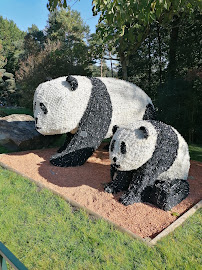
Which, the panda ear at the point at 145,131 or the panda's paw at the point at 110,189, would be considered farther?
the panda's paw at the point at 110,189

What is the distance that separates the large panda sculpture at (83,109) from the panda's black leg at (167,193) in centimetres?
165

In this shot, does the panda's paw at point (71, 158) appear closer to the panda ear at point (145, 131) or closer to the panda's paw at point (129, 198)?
the panda's paw at point (129, 198)

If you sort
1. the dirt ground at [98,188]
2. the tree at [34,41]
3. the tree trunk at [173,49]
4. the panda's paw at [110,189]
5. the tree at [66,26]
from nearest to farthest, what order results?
1. the dirt ground at [98,188]
2. the panda's paw at [110,189]
3. the tree trunk at [173,49]
4. the tree at [34,41]
5. the tree at [66,26]

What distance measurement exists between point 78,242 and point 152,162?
1506mm

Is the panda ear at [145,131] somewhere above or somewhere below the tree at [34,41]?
below

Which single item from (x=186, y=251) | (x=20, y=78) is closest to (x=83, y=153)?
(x=186, y=251)

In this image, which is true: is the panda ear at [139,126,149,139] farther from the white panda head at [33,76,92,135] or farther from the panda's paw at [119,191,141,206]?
the white panda head at [33,76,92,135]

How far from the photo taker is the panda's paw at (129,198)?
3.54 metres

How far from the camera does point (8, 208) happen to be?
11.2 feet

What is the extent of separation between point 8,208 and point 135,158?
6.48 ft

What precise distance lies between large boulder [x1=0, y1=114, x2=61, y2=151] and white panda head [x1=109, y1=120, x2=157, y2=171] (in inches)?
143

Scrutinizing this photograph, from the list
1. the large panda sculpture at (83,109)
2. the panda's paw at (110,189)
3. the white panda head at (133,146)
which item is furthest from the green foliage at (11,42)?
the white panda head at (133,146)

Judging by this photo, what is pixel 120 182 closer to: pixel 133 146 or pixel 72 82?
pixel 133 146

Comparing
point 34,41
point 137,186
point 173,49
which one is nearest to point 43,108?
point 137,186
